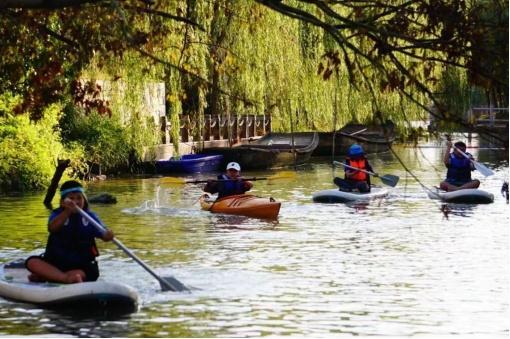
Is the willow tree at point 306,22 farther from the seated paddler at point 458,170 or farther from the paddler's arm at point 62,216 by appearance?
the seated paddler at point 458,170

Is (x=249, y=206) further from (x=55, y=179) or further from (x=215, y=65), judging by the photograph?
(x=215, y=65)

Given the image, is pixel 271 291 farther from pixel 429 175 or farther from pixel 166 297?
pixel 429 175

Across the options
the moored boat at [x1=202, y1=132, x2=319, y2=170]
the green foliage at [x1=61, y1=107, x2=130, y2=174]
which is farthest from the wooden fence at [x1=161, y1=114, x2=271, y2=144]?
the green foliage at [x1=61, y1=107, x2=130, y2=174]

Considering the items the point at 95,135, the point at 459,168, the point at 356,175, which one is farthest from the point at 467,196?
the point at 95,135

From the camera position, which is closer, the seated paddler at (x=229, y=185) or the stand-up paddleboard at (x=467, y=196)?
the seated paddler at (x=229, y=185)

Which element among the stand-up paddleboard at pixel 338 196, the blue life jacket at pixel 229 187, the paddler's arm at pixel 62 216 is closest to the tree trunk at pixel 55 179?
the blue life jacket at pixel 229 187

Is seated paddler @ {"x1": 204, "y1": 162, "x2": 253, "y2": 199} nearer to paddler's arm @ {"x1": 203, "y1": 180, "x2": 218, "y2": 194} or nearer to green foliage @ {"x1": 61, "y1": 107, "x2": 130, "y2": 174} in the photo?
paddler's arm @ {"x1": 203, "y1": 180, "x2": 218, "y2": 194}

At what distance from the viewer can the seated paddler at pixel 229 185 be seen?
2310cm

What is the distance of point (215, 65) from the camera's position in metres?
12.7

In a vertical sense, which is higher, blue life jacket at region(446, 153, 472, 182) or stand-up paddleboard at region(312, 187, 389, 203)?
blue life jacket at region(446, 153, 472, 182)

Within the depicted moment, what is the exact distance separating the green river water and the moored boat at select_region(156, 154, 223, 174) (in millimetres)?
7211

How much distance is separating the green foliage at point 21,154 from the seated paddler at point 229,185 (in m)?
6.45

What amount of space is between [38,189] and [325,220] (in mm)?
8314

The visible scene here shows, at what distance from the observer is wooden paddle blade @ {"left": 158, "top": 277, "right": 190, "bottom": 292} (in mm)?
14078
